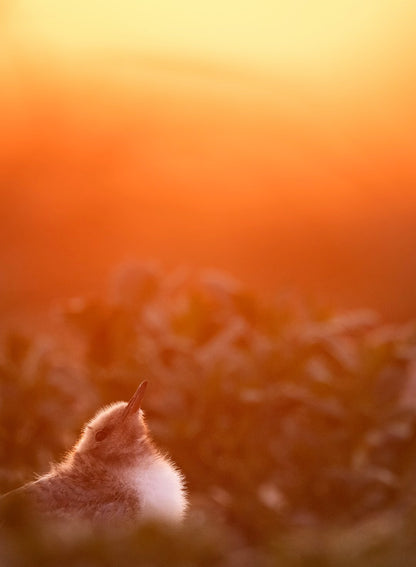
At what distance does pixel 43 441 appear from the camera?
17.2 feet

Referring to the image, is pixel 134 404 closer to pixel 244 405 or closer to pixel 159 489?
pixel 159 489

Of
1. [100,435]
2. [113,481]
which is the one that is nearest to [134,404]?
[100,435]

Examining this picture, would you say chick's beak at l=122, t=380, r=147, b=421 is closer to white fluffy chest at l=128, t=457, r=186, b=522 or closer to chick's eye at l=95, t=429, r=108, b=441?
chick's eye at l=95, t=429, r=108, b=441

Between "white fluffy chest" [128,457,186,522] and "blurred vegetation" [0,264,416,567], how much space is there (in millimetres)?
327

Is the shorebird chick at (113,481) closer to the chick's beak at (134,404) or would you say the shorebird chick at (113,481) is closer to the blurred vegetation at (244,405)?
the chick's beak at (134,404)

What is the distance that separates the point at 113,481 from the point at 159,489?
0.63ft

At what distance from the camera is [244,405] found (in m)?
5.17

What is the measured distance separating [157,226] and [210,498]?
7.74 meters

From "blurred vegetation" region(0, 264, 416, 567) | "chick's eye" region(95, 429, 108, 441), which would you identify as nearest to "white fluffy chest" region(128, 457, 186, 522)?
"chick's eye" region(95, 429, 108, 441)

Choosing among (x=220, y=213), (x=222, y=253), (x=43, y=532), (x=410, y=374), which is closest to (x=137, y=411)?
(x=410, y=374)

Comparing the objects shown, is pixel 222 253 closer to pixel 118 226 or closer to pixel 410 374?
pixel 118 226

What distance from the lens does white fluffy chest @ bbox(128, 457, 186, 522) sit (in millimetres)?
3797

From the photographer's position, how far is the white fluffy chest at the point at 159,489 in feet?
12.5

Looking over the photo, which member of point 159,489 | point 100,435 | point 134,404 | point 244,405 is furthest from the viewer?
point 244,405
